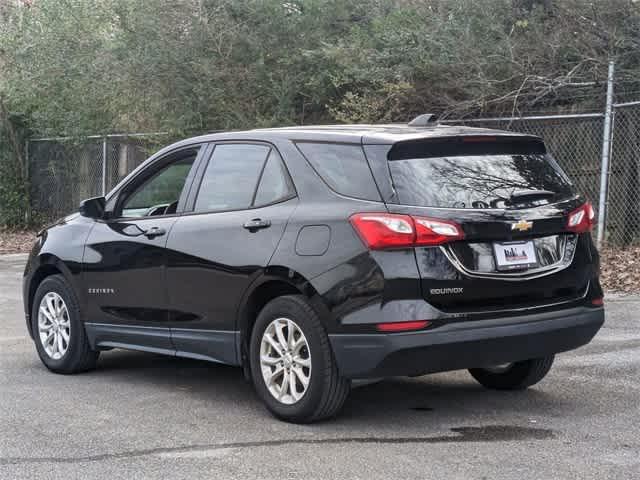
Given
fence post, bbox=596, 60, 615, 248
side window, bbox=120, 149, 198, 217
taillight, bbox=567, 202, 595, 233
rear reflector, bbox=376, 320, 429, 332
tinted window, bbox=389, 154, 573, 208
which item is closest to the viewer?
rear reflector, bbox=376, 320, 429, 332

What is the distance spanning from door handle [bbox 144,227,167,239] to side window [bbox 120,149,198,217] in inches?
6.0

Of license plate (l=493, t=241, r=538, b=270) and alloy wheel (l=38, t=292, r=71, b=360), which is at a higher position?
license plate (l=493, t=241, r=538, b=270)

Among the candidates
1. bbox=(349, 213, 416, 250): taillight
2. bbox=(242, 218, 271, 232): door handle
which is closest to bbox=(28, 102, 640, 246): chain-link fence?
bbox=(242, 218, 271, 232): door handle

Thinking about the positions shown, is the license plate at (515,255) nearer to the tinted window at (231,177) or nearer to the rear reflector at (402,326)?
the rear reflector at (402,326)

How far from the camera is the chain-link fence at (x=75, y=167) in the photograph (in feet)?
67.8

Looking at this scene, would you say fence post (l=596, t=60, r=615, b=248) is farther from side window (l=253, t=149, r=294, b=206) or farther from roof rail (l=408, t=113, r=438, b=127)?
side window (l=253, t=149, r=294, b=206)

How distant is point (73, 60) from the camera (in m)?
19.7

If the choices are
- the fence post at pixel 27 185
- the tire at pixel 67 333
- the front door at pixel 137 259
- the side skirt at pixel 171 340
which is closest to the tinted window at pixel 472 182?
the side skirt at pixel 171 340

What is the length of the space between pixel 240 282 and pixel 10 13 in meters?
20.1

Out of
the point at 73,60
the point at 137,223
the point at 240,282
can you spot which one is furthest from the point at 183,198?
the point at 73,60

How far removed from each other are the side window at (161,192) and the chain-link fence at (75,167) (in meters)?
11.6

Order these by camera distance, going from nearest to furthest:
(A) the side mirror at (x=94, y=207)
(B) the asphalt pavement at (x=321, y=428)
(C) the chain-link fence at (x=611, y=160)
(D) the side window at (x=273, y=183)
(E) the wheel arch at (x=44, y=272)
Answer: (B) the asphalt pavement at (x=321, y=428)
(D) the side window at (x=273, y=183)
(A) the side mirror at (x=94, y=207)
(E) the wheel arch at (x=44, y=272)
(C) the chain-link fence at (x=611, y=160)

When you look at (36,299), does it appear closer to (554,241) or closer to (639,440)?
(554,241)

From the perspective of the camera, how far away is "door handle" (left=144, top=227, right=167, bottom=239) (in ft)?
23.6
